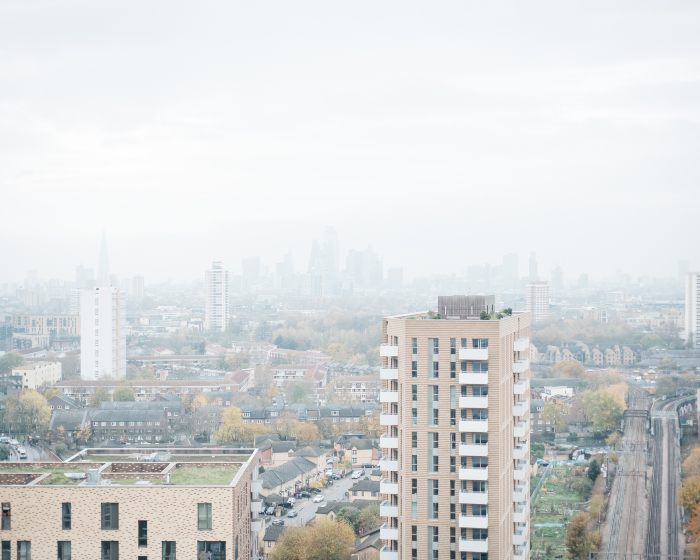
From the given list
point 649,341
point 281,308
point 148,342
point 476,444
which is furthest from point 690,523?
point 281,308

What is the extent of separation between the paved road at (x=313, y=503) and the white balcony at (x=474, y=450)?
6.07 metres

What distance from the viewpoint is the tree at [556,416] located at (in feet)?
68.5

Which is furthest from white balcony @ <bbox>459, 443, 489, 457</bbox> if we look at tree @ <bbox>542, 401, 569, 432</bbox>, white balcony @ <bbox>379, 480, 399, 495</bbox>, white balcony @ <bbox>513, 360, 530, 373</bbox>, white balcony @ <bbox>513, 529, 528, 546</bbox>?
tree @ <bbox>542, 401, 569, 432</bbox>

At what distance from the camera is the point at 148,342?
135 ft

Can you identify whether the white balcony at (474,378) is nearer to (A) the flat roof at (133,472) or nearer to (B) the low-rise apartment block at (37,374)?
(A) the flat roof at (133,472)

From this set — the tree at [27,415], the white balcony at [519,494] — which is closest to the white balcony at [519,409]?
the white balcony at [519,494]

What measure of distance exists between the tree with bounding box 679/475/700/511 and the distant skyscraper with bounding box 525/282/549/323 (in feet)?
99.6

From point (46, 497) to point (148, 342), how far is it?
119 feet

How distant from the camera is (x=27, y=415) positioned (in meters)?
21.1

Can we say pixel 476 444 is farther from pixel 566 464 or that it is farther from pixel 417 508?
pixel 566 464

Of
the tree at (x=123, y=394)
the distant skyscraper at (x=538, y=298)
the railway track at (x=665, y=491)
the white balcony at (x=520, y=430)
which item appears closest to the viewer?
the white balcony at (x=520, y=430)

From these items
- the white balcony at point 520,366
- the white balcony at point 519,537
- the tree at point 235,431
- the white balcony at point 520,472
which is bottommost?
the tree at point 235,431

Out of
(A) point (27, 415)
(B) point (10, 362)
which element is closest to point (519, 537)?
(A) point (27, 415)

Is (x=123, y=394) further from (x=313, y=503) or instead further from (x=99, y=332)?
(x=313, y=503)
